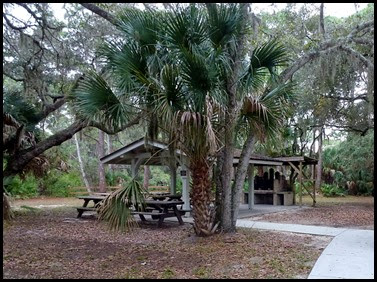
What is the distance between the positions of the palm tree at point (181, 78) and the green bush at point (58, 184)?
608 inches

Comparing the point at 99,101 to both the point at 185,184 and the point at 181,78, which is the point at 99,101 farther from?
the point at 185,184

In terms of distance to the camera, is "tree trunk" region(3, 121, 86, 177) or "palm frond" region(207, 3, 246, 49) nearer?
"palm frond" region(207, 3, 246, 49)

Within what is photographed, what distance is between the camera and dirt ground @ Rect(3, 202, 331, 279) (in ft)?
16.9

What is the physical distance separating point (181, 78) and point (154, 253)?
3085 mm

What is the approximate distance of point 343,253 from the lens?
19.8ft

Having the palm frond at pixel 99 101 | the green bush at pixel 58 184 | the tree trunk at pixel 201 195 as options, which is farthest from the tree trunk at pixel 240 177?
the green bush at pixel 58 184

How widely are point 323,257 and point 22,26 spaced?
33.0ft

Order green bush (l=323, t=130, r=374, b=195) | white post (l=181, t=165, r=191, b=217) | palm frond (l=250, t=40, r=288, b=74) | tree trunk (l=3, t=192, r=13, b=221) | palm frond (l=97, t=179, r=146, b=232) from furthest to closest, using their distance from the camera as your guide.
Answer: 1. green bush (l=323, t=130, r=374, b=195)
2. white post (l=181, t=165, r=191, b=217)
3. tree trunk (l=3, t=192, r=13, b=221)
4. palm frond (l=250, t=40, r=288, b=74)
5. palm frond (l=97, t=179, r=146, b=232)

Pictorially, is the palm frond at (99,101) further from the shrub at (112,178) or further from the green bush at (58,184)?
the shrub at (112,178)

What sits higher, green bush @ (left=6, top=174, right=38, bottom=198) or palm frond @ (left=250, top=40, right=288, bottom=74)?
palm frond @ (left=250, top=40, right=288, bottom=74)

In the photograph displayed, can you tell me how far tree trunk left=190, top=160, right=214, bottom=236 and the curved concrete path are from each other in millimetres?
2255

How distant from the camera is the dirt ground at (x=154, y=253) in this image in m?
5.16

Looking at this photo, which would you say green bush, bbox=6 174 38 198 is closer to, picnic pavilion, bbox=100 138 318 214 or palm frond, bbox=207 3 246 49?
picnic pavilion, bbox=100 138 318 214

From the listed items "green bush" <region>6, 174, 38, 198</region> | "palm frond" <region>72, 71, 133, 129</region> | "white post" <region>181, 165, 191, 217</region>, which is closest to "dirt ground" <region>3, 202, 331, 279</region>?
"white post" <region>181, 165, 191, 217</region>
